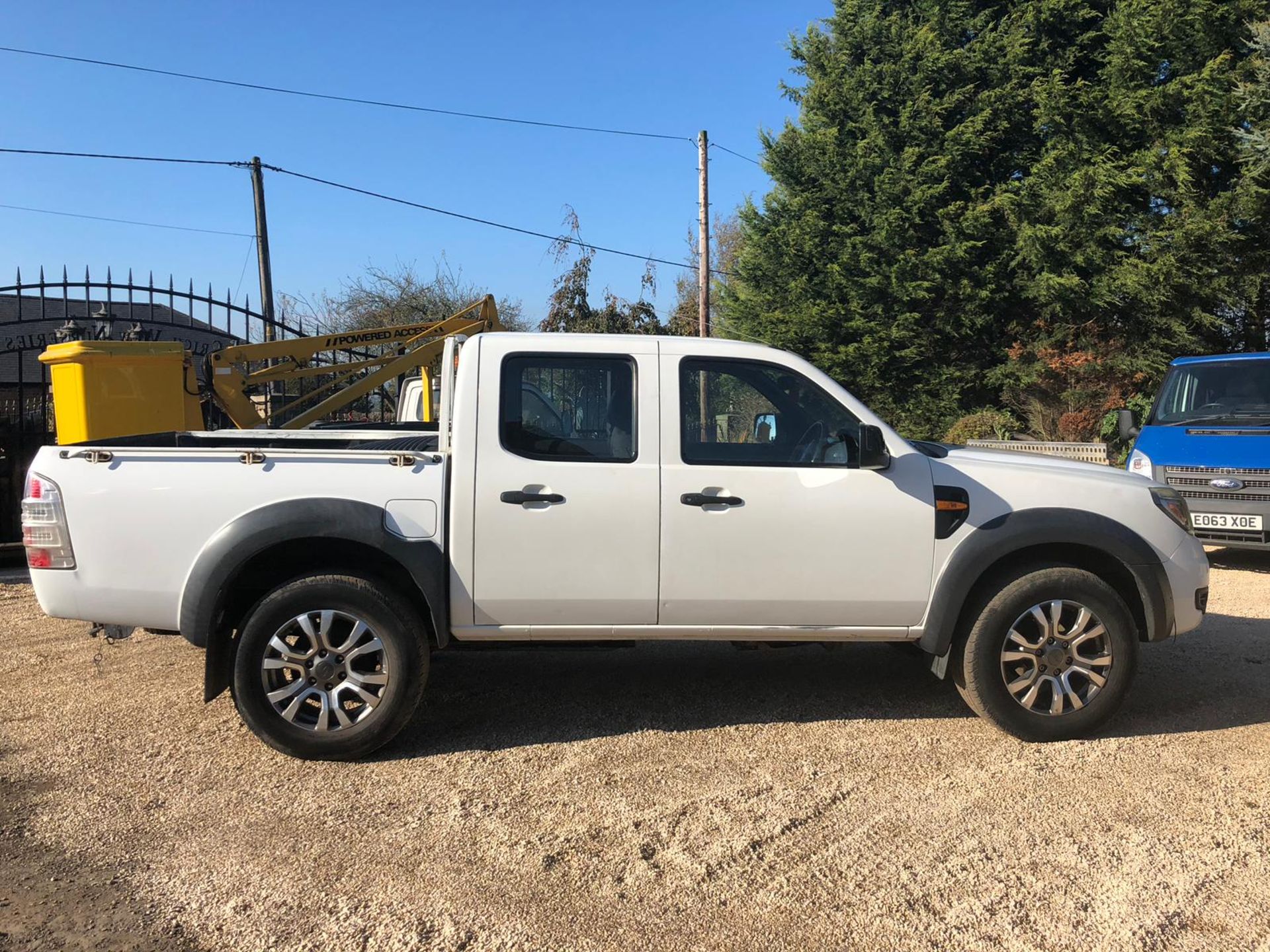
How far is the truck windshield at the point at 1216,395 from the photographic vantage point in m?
8.83

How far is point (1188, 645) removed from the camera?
6.22 m

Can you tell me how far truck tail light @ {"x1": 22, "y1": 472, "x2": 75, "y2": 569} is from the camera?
13.6ft

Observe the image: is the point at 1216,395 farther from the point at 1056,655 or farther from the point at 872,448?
the point at 872,448

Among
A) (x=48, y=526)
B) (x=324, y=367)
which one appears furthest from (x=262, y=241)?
(x=48, y=526)

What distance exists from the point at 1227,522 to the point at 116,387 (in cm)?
988

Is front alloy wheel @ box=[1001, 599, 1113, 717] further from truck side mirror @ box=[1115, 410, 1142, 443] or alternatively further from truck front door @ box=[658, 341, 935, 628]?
truck side mirror @ box=[1115, 410, 1142, 443]

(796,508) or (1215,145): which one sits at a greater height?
(1215,145)

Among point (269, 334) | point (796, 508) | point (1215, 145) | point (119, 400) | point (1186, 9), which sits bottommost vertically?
point (796, 508)

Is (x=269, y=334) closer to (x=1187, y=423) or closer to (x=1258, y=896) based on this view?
(x=1187, y=423)

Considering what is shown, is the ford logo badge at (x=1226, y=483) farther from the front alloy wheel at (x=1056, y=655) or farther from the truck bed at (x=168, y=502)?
the truck bed at (x=168, y=502)

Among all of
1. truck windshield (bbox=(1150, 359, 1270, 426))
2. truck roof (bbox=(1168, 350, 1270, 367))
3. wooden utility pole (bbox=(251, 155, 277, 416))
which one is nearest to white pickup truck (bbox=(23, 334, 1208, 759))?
truck windshield (bbox=(1150, 359, 1270, 426))

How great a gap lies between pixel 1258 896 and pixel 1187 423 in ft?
22.9

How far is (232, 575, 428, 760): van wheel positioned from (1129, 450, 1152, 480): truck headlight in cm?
772

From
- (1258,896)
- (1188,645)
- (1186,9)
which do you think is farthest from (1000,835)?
(1186,9)
